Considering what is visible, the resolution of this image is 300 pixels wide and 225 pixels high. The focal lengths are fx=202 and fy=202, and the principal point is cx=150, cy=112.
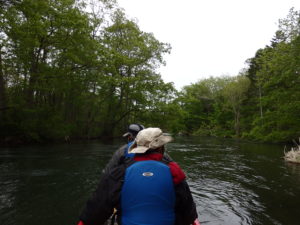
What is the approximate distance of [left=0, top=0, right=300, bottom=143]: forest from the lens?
1454 centimetres

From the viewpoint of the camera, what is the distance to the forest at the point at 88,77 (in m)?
14.5

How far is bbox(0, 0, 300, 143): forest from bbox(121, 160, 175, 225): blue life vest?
13517mm

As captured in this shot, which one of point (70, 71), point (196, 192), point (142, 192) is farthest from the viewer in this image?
point (70, 71)

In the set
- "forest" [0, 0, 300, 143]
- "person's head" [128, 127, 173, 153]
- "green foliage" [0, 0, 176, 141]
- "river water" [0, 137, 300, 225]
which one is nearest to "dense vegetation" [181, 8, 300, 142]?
"forest" [0, 0, 300, 143]

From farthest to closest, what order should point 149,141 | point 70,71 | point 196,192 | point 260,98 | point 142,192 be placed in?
1. point 260,98
2. point 70,71
3. point 196,192
4. point 149,141
5. point 142,192

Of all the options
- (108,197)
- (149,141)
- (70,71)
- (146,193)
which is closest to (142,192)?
(146,193)

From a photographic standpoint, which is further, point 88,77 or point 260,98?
point 260,98

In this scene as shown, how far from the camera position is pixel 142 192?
1.80 meters

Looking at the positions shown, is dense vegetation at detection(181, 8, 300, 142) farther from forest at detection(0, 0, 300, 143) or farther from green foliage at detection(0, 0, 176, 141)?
green foliage at detection(0, 0, 176, 141)

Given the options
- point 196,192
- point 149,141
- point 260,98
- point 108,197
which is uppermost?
point 260,98

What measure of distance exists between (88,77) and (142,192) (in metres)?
18.3

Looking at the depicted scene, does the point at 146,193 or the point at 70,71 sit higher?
the point at 70,71

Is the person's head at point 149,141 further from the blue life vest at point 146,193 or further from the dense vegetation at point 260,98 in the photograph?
the dense vegetation at point 260,98

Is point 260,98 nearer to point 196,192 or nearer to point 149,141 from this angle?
point 196,192
